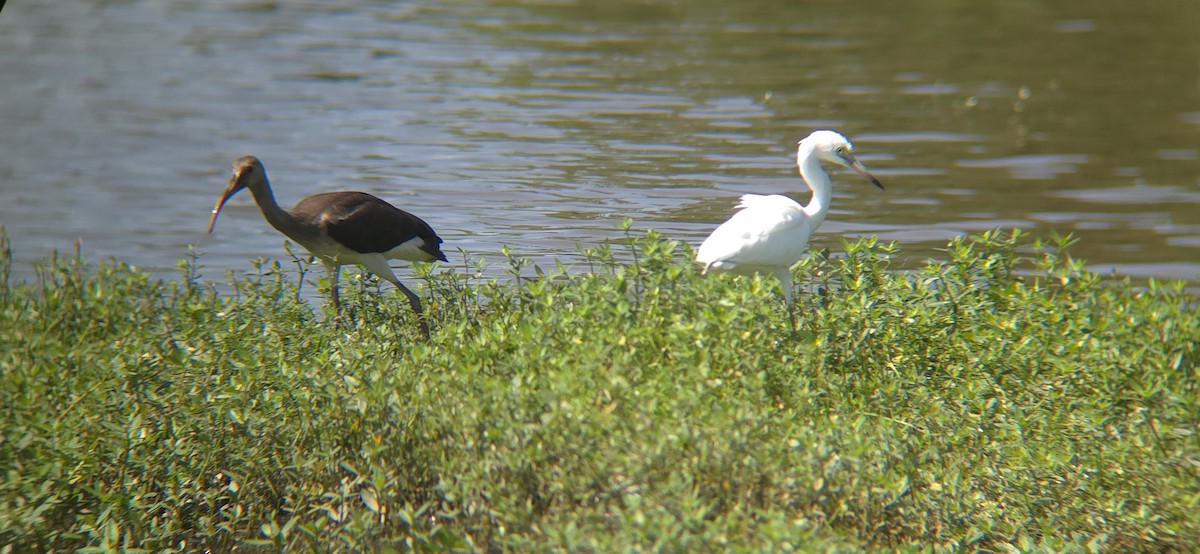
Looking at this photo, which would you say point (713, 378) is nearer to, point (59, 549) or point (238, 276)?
point (59, 549)

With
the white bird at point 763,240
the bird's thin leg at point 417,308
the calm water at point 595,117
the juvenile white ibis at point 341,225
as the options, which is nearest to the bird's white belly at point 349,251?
the juvenile white ibis at point 341,225

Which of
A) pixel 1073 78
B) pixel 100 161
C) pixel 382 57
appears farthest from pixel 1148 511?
pixel 382 57

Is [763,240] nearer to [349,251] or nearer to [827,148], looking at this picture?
[827,148]

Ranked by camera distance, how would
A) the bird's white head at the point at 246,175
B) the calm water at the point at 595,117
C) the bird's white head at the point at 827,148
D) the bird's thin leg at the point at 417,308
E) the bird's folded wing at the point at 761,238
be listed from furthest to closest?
the calm water at the point at 595,117
the bird's white head at the point at 246,175
the bird's white head at the point at 827,148
the bird's folded wing at the point at 761,238
the bird's thin leg at the point at 417,308

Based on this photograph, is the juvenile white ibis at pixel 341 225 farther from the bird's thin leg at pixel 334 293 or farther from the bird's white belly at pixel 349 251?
the bird's thin leg at pixel 334 293

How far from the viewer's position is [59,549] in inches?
210

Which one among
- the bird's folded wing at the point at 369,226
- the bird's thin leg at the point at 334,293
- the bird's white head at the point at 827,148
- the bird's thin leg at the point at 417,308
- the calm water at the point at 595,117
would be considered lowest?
the calm water at the point at 595,117

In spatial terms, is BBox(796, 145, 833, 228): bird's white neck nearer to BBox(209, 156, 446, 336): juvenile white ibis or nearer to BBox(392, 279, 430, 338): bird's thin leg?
BBox(392, 279, 430, 338): bird's thin leg

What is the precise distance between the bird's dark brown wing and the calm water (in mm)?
1577

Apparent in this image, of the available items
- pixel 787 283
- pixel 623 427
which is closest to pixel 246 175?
pixel 787 283

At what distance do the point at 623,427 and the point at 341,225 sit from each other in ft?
11.4

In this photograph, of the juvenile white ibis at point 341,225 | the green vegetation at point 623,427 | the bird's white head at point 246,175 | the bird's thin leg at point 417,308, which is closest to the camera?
the green vegetation at point 623,427

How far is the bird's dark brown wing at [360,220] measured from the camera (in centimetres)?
780

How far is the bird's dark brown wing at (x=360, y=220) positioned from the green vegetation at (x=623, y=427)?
1.19m
